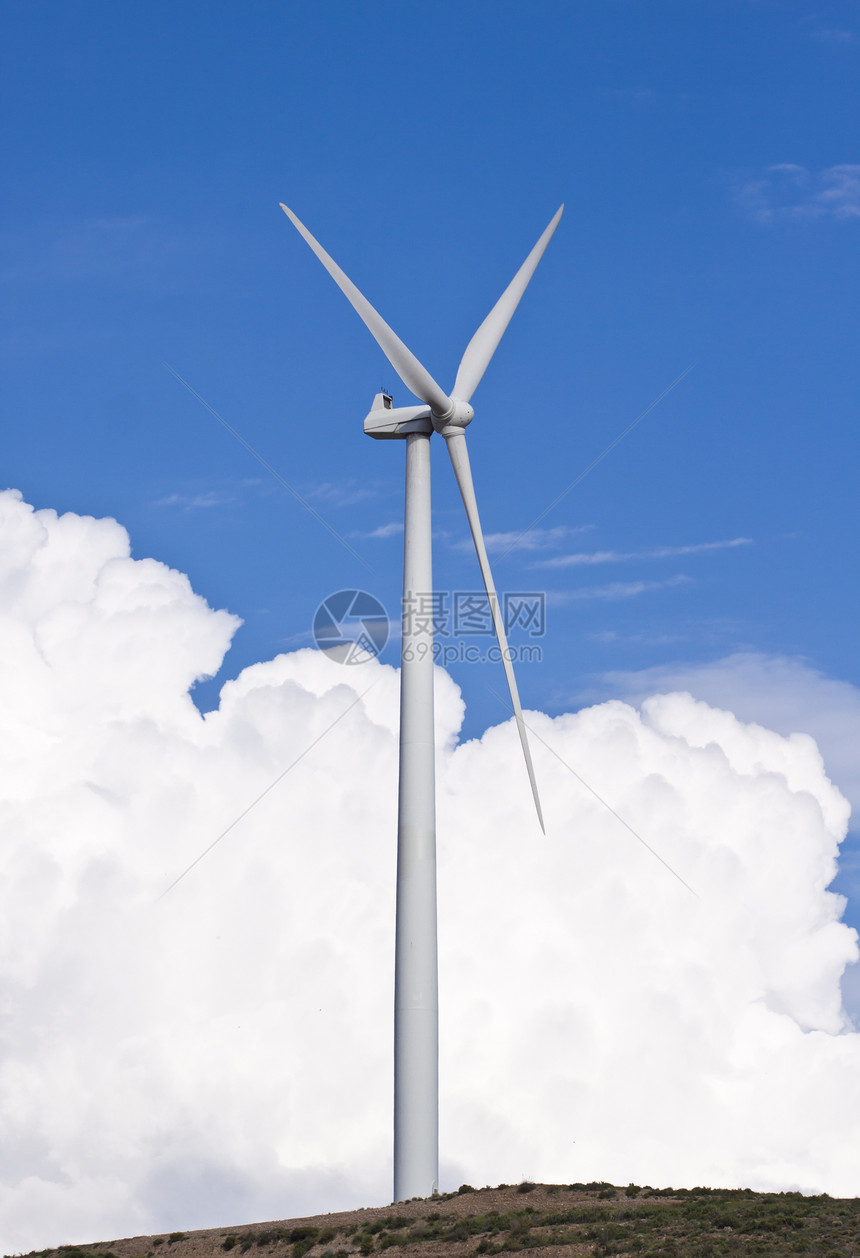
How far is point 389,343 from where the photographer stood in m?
50.7

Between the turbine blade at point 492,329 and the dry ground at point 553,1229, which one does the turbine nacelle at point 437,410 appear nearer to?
the turbine blade at point 492,329

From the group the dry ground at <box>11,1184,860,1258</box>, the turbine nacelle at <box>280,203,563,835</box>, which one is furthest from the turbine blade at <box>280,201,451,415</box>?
the dry ground at <box>11,1184,860,1258</box>

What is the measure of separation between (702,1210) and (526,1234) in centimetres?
587

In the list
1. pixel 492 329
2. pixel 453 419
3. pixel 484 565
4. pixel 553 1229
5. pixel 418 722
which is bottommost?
pixel 553 1229

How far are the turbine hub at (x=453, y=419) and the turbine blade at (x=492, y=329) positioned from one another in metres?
0.80

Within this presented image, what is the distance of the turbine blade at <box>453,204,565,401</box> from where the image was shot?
53.2 meters

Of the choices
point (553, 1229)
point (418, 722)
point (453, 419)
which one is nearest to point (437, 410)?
point (453, 419)

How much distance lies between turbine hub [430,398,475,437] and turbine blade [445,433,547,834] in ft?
0.87

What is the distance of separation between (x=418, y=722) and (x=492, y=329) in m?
17.6

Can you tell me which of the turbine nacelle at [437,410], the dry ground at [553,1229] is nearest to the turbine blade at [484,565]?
the turbine nacelle at [437,410]

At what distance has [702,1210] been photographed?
136 ft

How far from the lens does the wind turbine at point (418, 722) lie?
4453 centimetres

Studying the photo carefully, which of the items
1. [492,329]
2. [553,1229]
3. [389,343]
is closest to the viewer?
[553,1229]

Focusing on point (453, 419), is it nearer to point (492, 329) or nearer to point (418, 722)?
point (492, 329)
